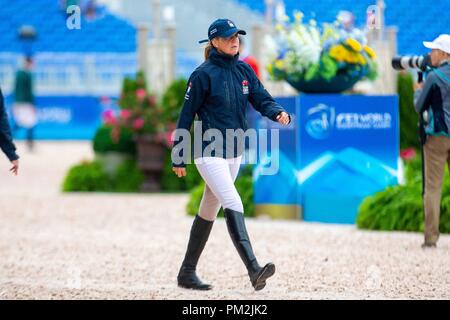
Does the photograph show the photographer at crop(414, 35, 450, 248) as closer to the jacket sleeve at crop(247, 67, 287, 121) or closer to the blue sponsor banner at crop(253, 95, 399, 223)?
the blue sponsor banner at crop(253, 95, 399, 223)

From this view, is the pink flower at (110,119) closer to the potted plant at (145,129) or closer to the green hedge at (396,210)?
the potted plant at (145,129)

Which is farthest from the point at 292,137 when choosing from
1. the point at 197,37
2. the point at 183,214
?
the point at 197,37

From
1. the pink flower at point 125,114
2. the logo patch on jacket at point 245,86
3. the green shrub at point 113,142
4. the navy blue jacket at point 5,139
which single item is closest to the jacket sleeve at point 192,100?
the logo patch on jacket at point 245,86

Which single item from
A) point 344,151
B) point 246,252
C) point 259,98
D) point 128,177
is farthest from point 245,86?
point 128,177

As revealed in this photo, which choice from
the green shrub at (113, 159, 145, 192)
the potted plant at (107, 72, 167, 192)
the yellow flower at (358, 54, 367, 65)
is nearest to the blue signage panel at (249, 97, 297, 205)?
the yellow flower at (358, 54, 367, 65)

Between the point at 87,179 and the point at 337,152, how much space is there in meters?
4.87

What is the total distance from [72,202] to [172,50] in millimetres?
3319

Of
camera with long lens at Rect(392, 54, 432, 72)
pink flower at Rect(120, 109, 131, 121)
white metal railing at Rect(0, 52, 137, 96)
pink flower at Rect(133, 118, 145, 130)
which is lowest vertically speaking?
pink flower at Rect(133, 118, 145, 130)

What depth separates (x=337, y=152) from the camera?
11.2 meters

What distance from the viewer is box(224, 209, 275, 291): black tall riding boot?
685 cm

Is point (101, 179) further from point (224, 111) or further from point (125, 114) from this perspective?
point (224, 111)

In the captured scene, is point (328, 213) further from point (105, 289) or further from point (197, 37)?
point (197, 37)

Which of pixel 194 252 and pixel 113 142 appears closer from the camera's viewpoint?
pixel 194 252

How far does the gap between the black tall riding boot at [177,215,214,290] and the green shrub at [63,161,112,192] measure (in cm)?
783
